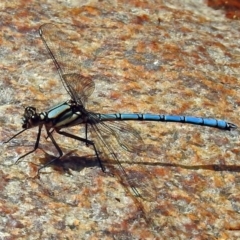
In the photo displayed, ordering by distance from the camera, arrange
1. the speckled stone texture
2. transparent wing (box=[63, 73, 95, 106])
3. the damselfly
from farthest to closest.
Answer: transparent wing (box=[63, 73, 95, 106])
the damselfly
the speckled stone texture

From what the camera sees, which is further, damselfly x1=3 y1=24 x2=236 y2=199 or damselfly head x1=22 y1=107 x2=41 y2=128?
damselfly x1=3 y1=24 x2=236 y2=199

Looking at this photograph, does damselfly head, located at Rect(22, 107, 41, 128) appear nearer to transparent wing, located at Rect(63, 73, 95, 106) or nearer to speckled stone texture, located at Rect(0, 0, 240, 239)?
speckled stone texture, located at Rect(0, 0, 240, 239)

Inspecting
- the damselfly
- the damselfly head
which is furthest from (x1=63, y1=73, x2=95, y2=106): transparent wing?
the damselfly head

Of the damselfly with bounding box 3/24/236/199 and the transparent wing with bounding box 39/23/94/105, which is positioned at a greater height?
the transparent wing with bounding box 39/23/94/105

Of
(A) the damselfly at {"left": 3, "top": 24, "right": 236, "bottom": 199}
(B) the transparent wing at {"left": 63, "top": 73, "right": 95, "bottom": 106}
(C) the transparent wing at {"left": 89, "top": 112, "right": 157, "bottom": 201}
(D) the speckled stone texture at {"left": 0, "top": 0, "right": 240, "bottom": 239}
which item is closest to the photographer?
(D) the speckled stone texture at {"left": 0, "top": 0, "right": 240, "bottom": 239}

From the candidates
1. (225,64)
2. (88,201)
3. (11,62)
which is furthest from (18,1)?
(88,201)

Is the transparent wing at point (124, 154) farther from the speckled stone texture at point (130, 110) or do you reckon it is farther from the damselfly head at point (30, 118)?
the damselfly head at point (30, 118)

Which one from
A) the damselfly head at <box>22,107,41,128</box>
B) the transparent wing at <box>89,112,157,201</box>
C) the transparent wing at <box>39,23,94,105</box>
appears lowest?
the transparent wing at <box>89,112,157,201</box>

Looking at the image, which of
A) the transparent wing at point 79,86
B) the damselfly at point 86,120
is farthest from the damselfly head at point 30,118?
the transparent wing at point 79,86
